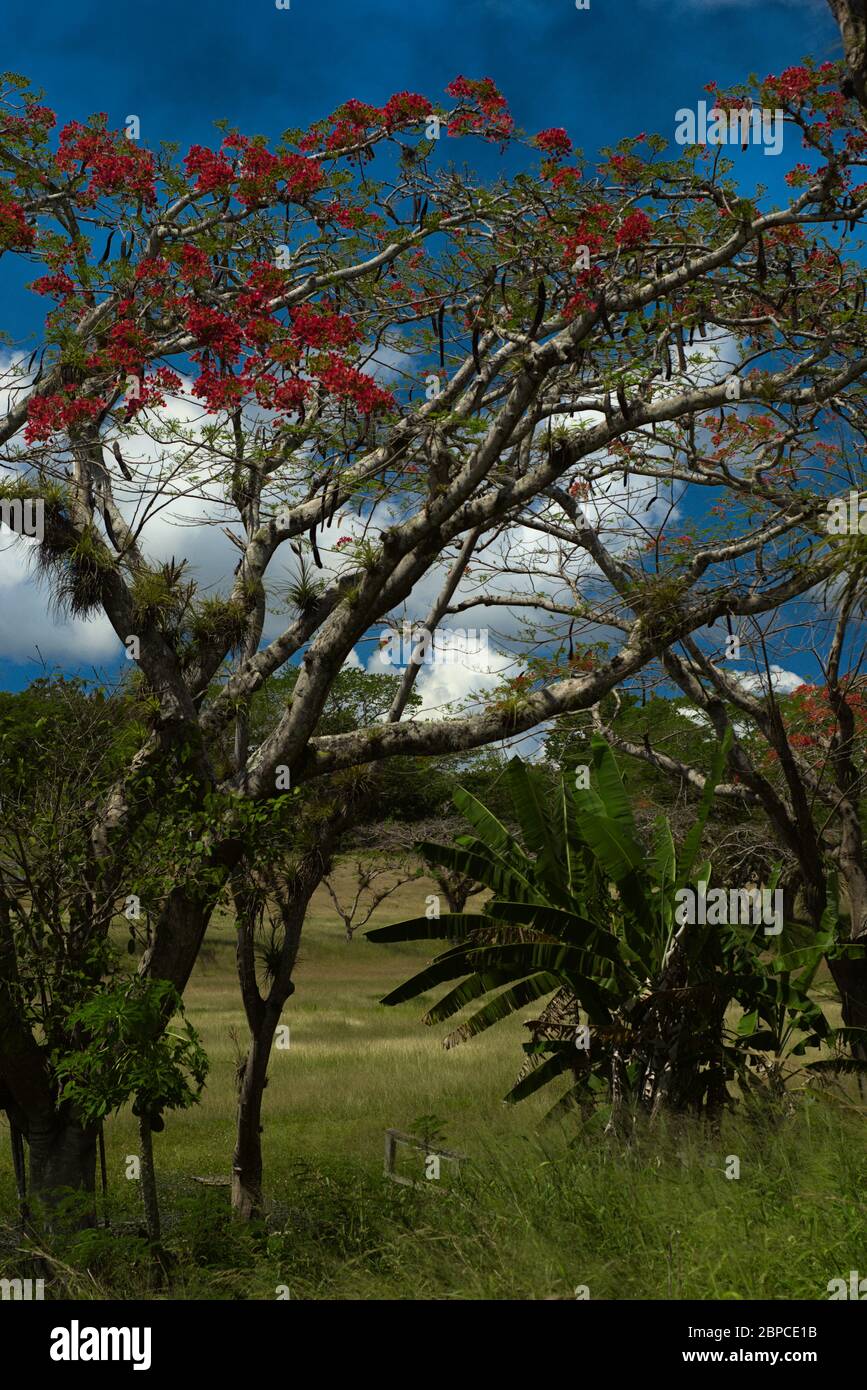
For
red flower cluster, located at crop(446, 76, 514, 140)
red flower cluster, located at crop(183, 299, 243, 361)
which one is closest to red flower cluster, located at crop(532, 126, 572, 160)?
red flower cluster, located at crop(446, 76, 514, 140)

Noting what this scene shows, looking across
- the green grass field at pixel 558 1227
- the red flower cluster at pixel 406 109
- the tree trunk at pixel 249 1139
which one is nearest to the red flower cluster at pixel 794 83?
the red flower cluster at pixel 406 109

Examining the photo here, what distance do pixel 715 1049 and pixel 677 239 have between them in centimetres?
733

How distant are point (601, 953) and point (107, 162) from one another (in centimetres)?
952

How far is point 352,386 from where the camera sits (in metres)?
10.2

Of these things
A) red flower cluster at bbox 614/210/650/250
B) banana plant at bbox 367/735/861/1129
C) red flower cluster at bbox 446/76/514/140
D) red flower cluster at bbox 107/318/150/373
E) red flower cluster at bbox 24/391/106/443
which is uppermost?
red flower cluster at bbox 446/76/514/140

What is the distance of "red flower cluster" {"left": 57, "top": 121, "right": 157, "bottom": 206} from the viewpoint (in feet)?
41.1

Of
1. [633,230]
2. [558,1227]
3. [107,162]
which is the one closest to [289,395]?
[633,230]

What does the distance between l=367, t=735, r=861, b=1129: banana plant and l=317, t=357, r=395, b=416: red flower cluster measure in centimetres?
335

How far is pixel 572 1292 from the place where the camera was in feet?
18.6

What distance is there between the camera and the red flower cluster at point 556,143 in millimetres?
11031

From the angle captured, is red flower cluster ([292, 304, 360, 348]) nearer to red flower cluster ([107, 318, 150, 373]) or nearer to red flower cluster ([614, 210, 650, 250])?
red flower cluster ([107, 318, 150, 373])

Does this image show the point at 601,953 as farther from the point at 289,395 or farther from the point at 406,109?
the point at 406,109
